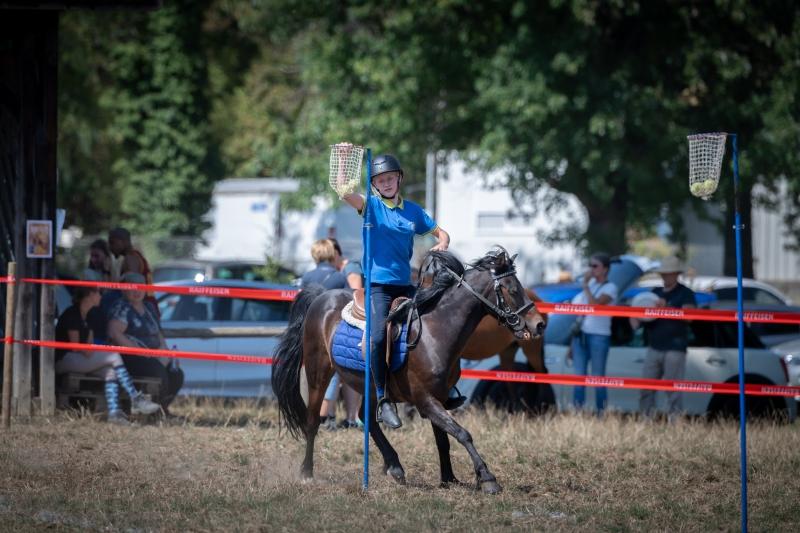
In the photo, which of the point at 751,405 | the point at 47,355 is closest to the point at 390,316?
the point at 47,355

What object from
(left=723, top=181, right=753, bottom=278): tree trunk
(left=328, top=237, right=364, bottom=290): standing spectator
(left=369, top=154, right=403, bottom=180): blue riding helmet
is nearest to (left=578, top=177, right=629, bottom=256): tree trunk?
(left=723, top=181, right=753, bottom=278): tree trunk

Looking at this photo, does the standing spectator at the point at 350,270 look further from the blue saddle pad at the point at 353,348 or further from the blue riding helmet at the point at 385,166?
the blue riding helmet at the point at 385,166

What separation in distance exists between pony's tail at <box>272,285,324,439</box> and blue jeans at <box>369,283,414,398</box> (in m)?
1.15

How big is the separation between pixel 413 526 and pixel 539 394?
5.76m

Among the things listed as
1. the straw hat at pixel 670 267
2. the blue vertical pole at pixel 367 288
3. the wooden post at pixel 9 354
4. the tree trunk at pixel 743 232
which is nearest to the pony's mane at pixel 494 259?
the blue vertical pole at pixel 367 288

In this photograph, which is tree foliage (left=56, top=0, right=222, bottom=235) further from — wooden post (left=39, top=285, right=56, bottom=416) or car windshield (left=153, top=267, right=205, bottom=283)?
wooden post (left=39, top=285, right=56, bottom=416)

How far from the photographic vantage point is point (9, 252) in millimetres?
12031

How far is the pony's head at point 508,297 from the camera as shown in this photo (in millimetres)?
7828

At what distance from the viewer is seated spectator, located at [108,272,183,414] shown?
1153 cm

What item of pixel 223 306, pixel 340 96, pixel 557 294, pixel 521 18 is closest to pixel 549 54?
pixel 521 18

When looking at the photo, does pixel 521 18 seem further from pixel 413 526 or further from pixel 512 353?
pixel 413 526

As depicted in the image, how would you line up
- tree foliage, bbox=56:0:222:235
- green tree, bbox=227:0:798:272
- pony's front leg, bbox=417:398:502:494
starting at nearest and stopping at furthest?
1. pony's front leg, bbox=417:398:502:494
2. green tree, bbox=227:0:798:272
3. tree foliage, bbox=56:0:222:235

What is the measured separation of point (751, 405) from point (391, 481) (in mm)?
5666

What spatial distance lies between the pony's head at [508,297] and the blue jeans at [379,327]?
0.74 m
